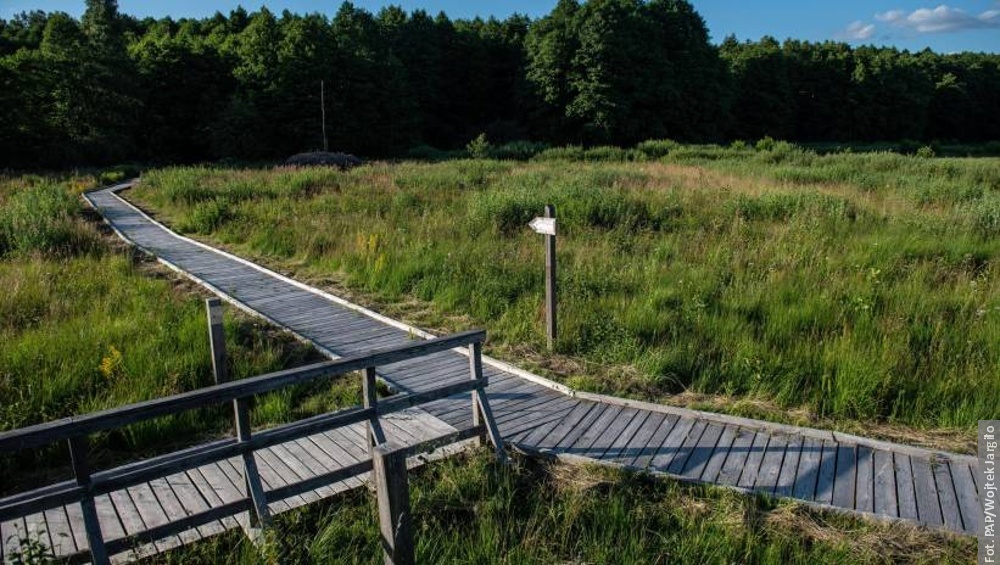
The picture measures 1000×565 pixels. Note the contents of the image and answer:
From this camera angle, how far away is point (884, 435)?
16.8 ft

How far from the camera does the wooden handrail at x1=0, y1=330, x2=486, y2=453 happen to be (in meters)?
3.12

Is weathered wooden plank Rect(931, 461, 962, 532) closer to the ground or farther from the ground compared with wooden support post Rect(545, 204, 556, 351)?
closer to the ground

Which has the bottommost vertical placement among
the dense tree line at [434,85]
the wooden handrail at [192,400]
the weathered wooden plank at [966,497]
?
the weathered wooden plank at [966,497]

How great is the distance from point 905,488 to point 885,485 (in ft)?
0.39

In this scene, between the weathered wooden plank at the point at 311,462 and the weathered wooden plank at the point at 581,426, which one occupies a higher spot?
the weathered wooden plank at the point at 311,462

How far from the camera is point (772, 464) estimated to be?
4.71m

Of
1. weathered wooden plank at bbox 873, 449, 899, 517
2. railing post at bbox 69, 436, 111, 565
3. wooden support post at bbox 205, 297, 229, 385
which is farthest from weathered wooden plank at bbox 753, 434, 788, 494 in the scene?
wooden support post at bbox 205, 297, 229, 385

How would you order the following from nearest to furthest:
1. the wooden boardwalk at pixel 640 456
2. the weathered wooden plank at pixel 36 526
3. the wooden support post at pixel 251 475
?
the wooden support post at pixel 251 475 → the weathered wooden plank at pixel 36 526 → the wooden boardwalk at pixel 640 456

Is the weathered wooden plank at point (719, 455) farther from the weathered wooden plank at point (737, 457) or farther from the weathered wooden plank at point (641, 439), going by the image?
the weathered wooden plank at point (641, 439)

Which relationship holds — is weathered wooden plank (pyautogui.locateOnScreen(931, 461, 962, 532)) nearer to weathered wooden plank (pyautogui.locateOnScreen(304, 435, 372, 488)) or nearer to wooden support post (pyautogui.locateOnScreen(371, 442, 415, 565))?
wooden support post (pyautogui.locateOnScreen(371, 442, 415, 565))

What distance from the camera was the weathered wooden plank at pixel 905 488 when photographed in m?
4.10

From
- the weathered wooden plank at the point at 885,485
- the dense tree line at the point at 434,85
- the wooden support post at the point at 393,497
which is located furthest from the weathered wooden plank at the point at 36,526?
the dense tree line at the point at 434,85

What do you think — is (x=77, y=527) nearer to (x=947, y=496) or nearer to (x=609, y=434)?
(x=609, y=434)

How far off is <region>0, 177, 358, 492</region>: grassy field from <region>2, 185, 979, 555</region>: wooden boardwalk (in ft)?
2.85
